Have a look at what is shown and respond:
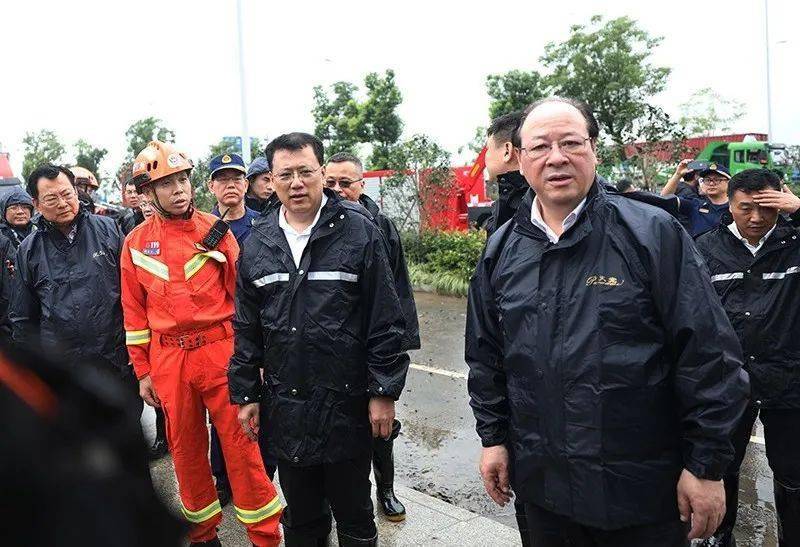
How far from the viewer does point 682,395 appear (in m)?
2.08

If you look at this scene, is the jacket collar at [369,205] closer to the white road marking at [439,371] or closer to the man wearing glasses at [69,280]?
the man wearing glasses at [69,280]

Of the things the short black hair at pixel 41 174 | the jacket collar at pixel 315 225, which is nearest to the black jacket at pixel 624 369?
the jacket collar at pixel 315 225

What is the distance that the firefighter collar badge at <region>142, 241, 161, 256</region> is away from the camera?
3.60m

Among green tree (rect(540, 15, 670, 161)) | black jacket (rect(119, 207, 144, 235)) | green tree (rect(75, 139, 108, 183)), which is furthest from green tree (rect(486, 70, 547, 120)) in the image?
black jacket (rect(119, 207, 144, 235))

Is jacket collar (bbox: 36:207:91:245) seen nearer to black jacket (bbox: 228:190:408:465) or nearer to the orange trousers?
the orange trousers

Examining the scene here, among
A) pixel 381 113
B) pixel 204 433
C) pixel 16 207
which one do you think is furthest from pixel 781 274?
pixel 381 113

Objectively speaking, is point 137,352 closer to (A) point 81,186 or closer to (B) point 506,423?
(B) point 506,423

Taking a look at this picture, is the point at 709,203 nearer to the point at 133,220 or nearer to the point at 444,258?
the point at 133,220

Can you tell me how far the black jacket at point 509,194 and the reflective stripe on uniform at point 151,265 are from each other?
1.68m

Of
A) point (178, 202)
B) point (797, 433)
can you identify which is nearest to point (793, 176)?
point (797, 433)

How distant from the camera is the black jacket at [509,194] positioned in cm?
326

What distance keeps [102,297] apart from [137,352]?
730 millimetres

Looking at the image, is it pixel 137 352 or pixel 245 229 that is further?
pixel 245 229

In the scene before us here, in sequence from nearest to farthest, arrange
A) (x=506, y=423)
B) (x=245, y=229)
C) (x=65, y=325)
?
(x=506, y=423) < (x=65, y=325) < (x=245, y=229)
